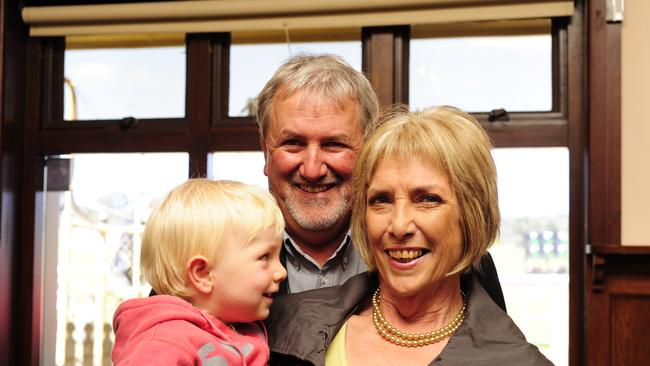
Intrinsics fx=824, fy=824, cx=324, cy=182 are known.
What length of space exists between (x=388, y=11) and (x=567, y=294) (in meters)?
1.49

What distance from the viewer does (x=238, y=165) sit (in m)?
3.90

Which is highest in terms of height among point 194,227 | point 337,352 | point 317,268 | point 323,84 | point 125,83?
point 125,83

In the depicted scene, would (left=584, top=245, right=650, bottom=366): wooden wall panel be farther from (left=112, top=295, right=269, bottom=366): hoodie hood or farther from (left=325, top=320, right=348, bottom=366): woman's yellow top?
(left=112, top=295, right=269, bottom=366): hoodie hood

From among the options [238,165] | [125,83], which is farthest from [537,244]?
[125,83]

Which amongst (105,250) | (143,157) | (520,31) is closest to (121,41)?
(143,157)

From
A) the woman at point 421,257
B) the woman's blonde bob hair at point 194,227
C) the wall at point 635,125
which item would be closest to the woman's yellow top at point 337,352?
the woman at point 421,257

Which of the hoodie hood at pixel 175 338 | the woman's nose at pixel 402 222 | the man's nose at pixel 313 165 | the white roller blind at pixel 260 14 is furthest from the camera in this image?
the white roller blind at pixel 260 14

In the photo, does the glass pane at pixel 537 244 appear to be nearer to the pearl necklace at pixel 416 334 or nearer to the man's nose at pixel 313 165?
the man's nose at pixel 313 165

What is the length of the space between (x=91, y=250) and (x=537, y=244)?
217cm

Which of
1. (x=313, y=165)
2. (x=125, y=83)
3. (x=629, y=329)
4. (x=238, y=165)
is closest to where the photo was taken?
(x=313, y=165)

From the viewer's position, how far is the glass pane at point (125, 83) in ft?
13.2

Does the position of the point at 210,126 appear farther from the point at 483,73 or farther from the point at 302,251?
the point at 302,251

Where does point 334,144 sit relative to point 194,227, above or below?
above

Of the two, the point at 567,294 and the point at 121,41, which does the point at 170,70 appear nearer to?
the point at 121,41
